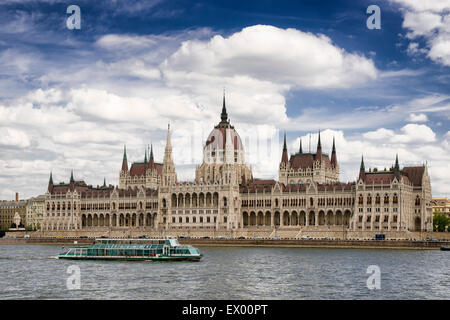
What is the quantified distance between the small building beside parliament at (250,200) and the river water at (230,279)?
54.5 metres

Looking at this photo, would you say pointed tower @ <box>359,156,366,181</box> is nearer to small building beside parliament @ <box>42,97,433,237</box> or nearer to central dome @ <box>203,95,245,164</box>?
small building beside parliament @ <box>42,97,433,237</box>

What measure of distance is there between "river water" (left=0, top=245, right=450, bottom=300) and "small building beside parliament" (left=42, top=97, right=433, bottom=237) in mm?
54467

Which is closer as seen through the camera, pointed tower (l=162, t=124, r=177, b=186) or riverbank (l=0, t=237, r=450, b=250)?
riverbank (l=0, t=237, r=450, b=250)

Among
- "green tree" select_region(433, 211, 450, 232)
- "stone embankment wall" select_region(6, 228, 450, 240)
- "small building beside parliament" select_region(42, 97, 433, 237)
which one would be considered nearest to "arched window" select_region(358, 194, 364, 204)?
"small building beside parliament" select_region(42, 97, 433, 237)

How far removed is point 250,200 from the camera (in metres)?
171

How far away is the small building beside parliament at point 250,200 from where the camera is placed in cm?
15075

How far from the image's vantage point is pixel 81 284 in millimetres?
63281

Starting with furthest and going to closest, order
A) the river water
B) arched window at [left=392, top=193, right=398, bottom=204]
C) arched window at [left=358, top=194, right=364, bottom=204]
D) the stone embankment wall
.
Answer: arched window at [left=358, top=194, right=364, bottom=204], arched window at [left=392, top=193, right=398, bottom=204], the stone embankment wall, the river water

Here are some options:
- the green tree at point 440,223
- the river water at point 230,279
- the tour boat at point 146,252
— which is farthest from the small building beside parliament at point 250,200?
the tour boat at point 146,252

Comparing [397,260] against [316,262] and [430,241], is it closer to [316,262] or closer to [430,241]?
[316,262]

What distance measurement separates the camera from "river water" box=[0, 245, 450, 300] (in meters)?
57.2

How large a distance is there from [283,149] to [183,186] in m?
34.9

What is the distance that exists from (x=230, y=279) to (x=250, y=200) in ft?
337
